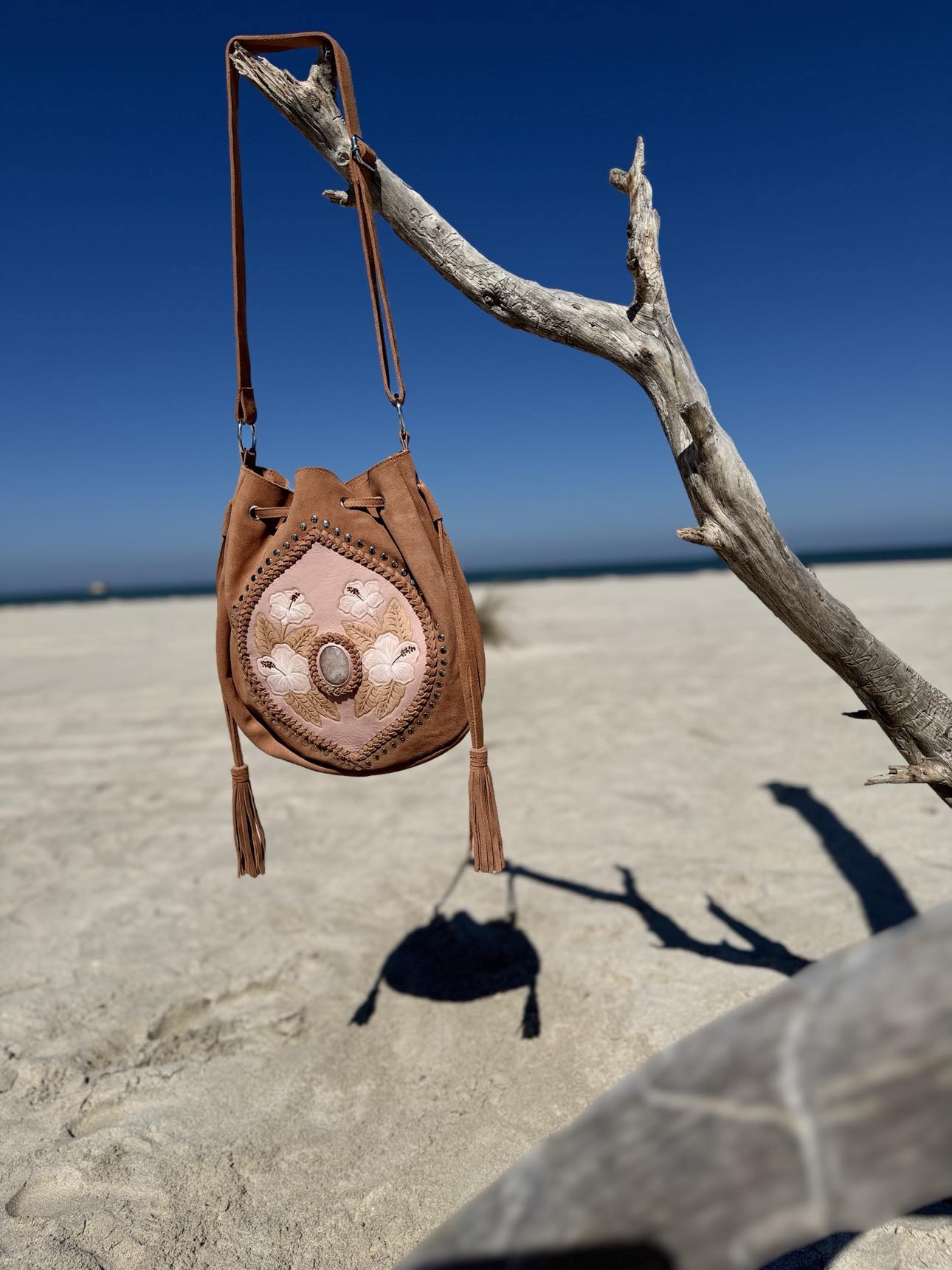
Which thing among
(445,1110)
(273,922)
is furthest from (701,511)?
(273,922)

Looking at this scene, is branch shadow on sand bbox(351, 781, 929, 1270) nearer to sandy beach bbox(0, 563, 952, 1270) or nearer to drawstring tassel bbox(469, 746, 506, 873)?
sandy beach bbox(0, 563, 952, 1270)

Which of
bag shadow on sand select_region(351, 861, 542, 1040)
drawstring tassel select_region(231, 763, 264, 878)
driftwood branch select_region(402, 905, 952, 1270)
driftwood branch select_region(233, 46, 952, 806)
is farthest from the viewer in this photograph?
bag shadow on sand select_region(351, 861, 542, 1040)

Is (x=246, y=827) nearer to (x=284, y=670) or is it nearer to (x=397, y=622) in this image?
(x=284, y=670)

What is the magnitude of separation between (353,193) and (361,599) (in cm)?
98

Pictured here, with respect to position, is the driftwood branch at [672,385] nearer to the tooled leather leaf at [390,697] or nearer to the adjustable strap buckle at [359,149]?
the adjustable strap buckle at [359,149]

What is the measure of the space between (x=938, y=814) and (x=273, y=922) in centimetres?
341

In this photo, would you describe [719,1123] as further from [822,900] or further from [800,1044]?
[822,900]

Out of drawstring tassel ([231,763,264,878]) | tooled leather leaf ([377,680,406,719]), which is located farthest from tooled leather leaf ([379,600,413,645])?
drawstring tassel ([231,763,264,878])

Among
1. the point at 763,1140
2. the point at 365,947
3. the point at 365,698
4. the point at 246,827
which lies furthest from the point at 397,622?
the point at 365,947

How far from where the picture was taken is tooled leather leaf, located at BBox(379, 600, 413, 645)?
1.86m

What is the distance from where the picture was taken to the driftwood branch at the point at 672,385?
5.60ft

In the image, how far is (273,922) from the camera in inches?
132

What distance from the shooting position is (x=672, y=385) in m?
1.74

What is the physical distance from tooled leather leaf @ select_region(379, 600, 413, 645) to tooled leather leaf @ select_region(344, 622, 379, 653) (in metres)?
0.03
